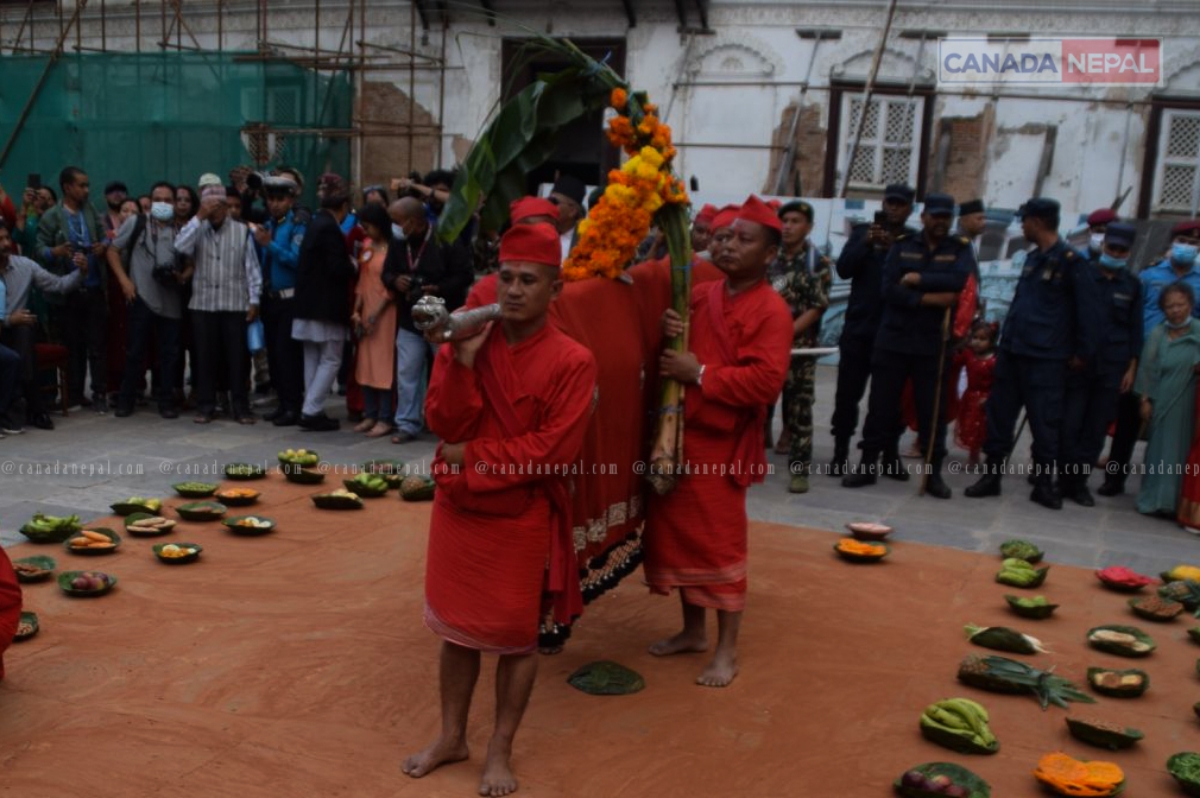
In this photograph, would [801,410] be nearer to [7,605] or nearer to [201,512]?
[201,512]

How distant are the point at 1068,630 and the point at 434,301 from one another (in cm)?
354

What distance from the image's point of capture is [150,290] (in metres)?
9.03

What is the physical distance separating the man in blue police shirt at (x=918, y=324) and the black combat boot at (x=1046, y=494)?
0.59 metres

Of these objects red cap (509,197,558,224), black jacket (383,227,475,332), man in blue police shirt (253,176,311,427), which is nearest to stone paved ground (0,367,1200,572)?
man in blue police shirt (253,176,311,427)

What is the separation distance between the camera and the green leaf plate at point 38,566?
200 inches

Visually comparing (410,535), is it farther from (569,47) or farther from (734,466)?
(569,47)

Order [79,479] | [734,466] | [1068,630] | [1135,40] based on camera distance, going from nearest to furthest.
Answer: [734,466]
[1068,630]
[79,479]
[1135,40]

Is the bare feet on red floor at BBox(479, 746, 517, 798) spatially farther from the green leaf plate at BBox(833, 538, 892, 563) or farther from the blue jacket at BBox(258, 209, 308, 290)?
the blue jacket at BBox(258, 209, 308, 290)

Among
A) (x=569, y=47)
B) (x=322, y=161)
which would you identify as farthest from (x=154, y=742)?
(x=322, y=161)


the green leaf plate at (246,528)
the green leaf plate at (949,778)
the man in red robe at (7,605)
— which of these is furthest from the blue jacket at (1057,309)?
the man in red robe at (7,605)

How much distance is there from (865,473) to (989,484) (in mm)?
817

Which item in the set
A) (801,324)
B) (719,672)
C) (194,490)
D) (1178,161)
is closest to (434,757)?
(719,672)

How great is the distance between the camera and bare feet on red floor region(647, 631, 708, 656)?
4.68 metres

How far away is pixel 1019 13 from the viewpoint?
12.8 metres
